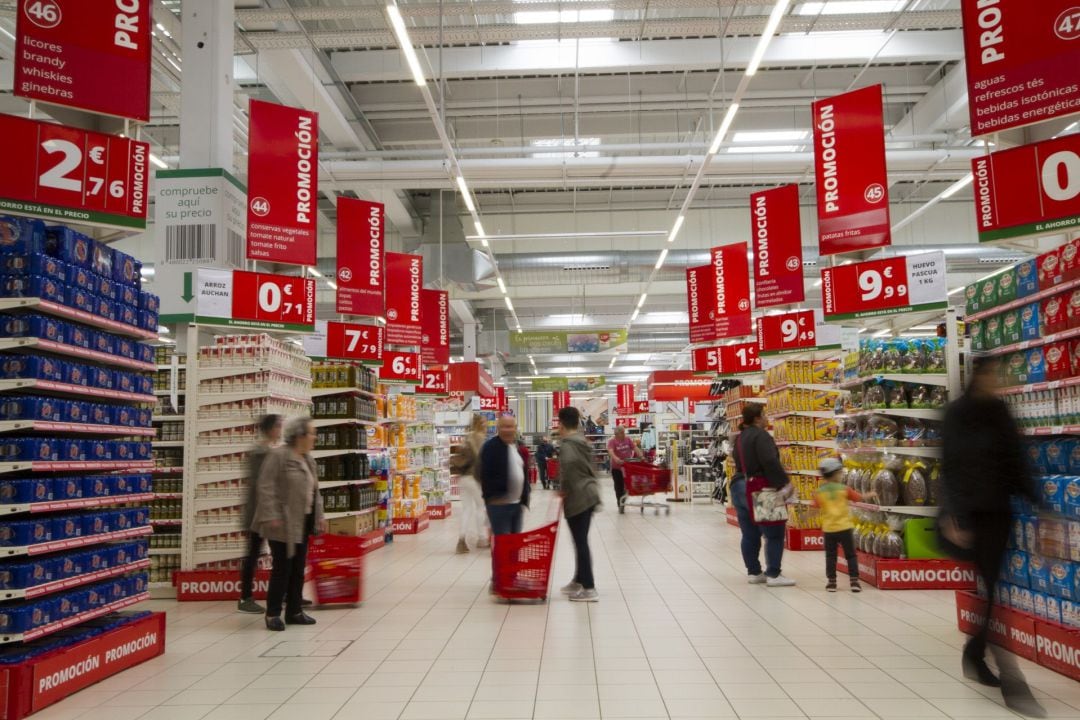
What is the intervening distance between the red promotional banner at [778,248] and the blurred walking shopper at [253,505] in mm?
7340

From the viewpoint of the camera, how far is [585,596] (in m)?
7.06

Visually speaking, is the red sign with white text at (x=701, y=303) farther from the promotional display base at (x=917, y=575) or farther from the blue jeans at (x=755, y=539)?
the promotional display base at (x=917, y=575)

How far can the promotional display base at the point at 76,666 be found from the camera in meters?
3.99

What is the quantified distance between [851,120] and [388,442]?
294 inches

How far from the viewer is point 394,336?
1343cm

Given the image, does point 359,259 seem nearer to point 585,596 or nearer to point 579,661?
point 585,596

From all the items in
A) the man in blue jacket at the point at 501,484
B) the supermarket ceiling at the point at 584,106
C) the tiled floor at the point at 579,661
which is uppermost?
the supermarket ceiling at the point at 584,106

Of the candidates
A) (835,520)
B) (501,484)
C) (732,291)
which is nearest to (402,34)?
(501,484)

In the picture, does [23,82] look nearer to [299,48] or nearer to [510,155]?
[299,48]

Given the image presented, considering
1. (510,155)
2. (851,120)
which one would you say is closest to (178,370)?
(851,120)

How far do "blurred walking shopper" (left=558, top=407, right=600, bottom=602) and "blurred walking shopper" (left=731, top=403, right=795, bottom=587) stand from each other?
155 centimetres

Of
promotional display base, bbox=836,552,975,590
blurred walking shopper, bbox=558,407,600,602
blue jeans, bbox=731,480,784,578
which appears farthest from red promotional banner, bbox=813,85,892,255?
blurred walking shopper, bbox=558,407,600,602

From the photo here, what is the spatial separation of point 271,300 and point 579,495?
3.34 m

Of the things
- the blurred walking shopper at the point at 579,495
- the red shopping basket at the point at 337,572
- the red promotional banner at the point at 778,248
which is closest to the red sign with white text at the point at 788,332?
the red promotional banner at the point at 778,248
